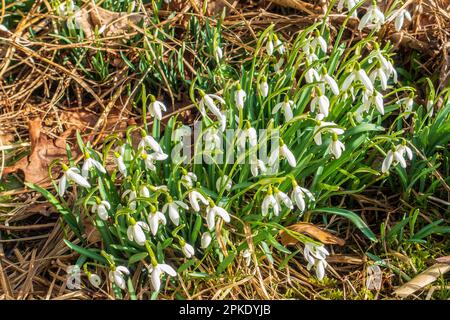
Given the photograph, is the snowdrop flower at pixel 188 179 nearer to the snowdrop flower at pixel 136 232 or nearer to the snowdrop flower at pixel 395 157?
the snowdrop flower at pixel 136 232

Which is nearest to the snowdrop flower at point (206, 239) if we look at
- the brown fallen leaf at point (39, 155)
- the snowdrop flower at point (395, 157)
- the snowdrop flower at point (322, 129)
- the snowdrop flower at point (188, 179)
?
the snowdrop flower at point (188, 179)

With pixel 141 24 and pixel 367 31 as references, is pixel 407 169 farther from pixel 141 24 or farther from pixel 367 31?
pixel 141 24

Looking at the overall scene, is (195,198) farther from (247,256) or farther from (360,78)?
(360,78)

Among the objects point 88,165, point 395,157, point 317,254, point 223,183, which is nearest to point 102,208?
point 88,165

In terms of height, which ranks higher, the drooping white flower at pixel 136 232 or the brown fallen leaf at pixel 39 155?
the drooping white flower at pixel 136 232

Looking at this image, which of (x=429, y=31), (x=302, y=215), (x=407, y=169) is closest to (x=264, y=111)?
(x=302, y=215)

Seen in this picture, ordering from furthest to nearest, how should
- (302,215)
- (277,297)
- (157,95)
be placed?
(157,95), (302,215), (277,297)

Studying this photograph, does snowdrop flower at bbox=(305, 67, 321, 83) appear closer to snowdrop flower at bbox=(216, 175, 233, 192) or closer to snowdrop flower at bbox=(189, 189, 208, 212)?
snowdrop flower at bbox=(216, 175, 233, 192)
